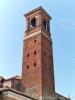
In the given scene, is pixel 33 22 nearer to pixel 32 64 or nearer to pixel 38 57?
pixel 38 57

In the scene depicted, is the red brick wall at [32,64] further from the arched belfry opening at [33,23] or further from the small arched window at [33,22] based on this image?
the small arched window at [33,22]

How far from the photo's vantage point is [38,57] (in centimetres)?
2898

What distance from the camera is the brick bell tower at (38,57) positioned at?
2755 centimetres

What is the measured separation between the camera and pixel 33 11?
32.8 meters

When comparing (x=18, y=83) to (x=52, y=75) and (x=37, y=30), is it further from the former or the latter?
(x=37, y=30)

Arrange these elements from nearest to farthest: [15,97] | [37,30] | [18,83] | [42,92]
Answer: [15,97] → [42,92] → [18,83] → [37,30]

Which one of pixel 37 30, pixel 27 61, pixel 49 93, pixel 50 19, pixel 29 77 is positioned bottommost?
pixel 49 93

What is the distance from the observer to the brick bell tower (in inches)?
1085

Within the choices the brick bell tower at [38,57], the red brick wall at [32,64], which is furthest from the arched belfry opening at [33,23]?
the red brick wall at [32,64]

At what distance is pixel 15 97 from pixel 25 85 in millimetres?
6419

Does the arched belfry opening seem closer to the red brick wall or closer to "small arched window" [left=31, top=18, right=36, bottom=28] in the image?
"small arched window" [left=31, top=18, right=36, bottom=28]

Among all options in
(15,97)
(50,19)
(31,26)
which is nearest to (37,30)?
(31,26)

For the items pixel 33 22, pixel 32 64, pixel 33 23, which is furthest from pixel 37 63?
pixel 33 22

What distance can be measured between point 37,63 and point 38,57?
0.79m
